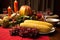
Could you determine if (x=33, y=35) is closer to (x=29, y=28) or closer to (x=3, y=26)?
(x=29, y=28)

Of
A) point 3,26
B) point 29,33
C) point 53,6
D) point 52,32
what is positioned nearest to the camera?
point 29,33

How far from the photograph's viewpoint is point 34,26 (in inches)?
44.3

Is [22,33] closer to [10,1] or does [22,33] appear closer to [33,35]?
[33,35]

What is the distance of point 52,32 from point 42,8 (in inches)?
96.8

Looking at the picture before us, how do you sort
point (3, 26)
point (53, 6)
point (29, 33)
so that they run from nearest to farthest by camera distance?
point (29, 33) → point (3, 26) → point (53, 6)

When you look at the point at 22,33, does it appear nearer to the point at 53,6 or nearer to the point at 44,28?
the point at 44,28

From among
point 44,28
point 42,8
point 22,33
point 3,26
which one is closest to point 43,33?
point 44,28

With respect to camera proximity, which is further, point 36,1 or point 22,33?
point 36,1

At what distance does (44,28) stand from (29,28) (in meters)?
0.11

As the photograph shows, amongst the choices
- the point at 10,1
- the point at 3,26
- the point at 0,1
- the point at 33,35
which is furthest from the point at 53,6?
the point at 33,35

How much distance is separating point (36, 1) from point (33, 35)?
2647mm

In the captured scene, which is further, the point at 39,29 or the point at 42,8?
the point at 42,8

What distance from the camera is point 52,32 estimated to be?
3.78ft

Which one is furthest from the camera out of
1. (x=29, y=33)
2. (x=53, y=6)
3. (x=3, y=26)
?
(x=53, y=6)
